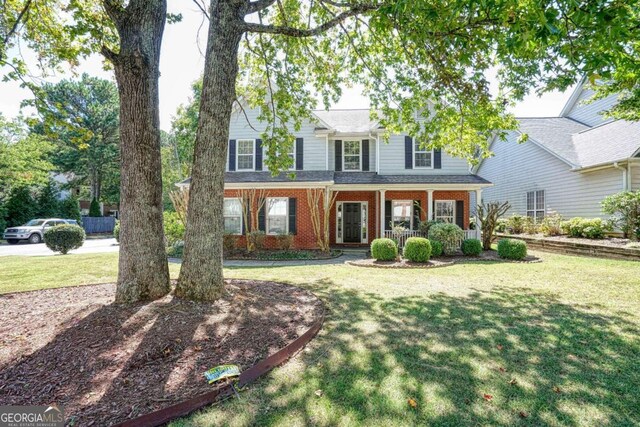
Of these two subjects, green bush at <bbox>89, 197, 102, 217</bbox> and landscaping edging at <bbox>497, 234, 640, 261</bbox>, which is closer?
landscaping edging at <bbox>497, 234, 640, 261</bbox>

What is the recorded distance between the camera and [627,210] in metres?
11.2

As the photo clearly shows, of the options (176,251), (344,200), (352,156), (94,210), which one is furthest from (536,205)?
(94,210)

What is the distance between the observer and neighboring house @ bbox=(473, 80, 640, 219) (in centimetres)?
1318

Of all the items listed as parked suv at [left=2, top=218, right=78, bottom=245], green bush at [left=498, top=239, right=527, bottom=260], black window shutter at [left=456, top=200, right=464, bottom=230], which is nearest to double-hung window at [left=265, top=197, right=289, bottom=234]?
black window shutter at [left=456, top=200, right=464, bottom=230]

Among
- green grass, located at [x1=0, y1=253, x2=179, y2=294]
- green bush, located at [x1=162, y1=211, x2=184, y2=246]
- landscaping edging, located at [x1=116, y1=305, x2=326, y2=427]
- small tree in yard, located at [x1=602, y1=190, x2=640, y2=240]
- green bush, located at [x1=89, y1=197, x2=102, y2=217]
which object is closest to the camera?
landscaping edging, located at [x1=116, y1=305, x2=326, y2=427]

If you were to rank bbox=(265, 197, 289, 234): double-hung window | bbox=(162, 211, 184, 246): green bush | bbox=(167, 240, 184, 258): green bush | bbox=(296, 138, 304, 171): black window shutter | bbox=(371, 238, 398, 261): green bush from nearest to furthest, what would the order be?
1. bbox=(371, 238, 398, 261): green bush
2. bbox=(167, 240, 184, 258): green bush
3. bbox=(162, 211, 184, 246): green bush
4. bbox=(265, 197, 289, 234): double-hung window
5. bbox=(296, 138, 304, 171): black window shutter

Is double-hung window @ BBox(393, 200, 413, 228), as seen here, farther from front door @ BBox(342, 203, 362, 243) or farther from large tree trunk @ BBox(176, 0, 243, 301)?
large tree trunk @ BBox(176, 0, 243, 301)

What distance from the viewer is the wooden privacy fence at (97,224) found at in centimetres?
2955

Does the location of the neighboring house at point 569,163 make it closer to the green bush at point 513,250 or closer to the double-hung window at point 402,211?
the green bush at point 513,250

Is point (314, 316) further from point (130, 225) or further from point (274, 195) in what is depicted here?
point (274, 195)

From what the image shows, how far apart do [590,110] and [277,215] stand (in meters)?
19.6

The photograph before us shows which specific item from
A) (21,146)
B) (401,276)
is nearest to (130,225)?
(401,276)

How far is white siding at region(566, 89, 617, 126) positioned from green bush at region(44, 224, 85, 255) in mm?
26253

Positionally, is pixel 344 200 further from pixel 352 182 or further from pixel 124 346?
pixel 124 346
